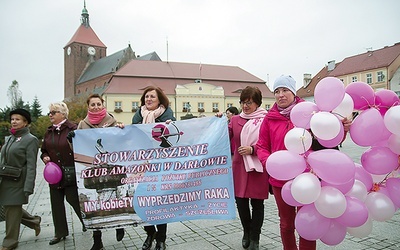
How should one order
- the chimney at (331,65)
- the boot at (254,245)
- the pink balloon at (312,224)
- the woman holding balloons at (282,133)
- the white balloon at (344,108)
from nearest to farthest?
the pink balloon at (312,224) < the white balloon at (344,108) < the woman holding balloons at (282,133) < the boot at (254,245) < the chimney at (331,65)

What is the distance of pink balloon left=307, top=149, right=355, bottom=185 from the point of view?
2.42 metres

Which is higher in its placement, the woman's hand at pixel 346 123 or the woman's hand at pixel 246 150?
the woman's hand at pixel 346 123

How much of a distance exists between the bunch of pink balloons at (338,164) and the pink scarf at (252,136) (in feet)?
3.36

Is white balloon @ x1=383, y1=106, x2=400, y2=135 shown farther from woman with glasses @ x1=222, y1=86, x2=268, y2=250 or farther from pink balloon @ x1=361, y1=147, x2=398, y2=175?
woman with glasses @ x1=222, y1=86, x2=268, y2=250

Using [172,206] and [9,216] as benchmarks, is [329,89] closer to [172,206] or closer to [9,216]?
[172,206]

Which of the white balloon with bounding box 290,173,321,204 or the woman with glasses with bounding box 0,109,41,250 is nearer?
the white balloon with bounding box 290,173,321,204

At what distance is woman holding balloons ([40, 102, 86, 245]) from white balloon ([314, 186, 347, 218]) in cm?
324

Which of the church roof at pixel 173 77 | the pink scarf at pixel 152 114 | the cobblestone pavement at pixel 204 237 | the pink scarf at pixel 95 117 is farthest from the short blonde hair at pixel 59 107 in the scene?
the church roof at pixel 173 77

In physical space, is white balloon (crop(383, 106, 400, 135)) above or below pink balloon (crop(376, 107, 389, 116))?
below

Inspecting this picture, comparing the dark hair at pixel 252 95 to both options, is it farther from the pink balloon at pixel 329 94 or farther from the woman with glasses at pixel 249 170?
the pink balloon at pixel 329 94

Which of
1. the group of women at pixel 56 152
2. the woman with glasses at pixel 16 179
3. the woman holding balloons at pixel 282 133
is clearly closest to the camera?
the woman holding balloons at pixel 282 133

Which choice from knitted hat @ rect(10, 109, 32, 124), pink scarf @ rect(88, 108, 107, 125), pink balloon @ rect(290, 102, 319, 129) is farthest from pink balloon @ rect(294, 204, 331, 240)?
knitted hat @ rect(10, 109, 32, 124)

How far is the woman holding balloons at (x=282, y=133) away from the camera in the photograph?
3.04 metres

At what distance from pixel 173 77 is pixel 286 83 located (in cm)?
5435
